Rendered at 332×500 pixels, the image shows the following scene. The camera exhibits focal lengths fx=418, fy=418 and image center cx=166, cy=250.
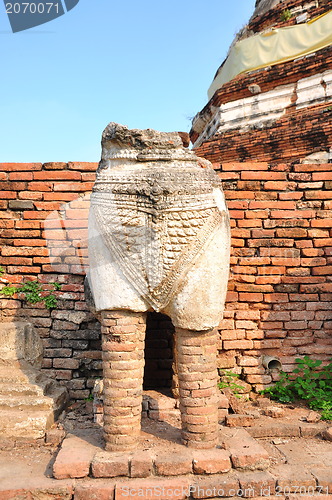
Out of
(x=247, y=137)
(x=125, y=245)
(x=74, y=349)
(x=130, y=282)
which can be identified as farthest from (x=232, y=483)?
(x=247, y=137)

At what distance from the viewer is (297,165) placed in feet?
13.6

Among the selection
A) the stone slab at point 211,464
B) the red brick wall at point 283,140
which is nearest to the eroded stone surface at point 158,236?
the stone slab at point 211,464

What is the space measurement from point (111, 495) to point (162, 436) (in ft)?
1.92

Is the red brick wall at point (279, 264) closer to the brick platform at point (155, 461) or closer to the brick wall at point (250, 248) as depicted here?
the brick wall at point (250, 248)

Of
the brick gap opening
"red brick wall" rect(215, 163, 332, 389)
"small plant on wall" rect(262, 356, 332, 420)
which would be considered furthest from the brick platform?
"red brick wall" rect(215, 163, 332, 389)

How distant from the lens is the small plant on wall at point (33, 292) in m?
3.90

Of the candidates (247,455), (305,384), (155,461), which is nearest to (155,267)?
(155,461)

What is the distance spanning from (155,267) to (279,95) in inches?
263

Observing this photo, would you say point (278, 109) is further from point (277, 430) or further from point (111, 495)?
point (111, 495)

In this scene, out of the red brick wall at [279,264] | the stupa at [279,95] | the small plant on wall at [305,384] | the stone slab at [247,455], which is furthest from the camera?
the stupa at [279,95]

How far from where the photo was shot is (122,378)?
2543 mm

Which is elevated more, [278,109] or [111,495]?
[278,109]

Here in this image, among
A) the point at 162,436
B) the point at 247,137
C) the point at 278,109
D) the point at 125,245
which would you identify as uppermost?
the point at 278,109

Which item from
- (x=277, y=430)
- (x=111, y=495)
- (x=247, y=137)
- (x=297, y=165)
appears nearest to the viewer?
(x=111, y=495)
